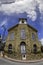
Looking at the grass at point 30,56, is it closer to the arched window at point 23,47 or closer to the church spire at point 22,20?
the arched window at point 23,47

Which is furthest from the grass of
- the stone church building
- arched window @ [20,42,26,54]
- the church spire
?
the church spire

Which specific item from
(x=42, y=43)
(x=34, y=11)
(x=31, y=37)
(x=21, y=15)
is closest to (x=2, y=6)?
(x=21, y=15)

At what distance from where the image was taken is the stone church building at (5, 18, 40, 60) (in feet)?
16.2

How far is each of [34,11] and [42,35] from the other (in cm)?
81

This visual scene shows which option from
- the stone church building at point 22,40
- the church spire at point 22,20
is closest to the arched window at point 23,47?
the stone church building at point 22,40

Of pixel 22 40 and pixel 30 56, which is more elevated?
pixel 22 40

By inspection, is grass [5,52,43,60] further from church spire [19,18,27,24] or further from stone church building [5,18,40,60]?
church spire [19,18,27,24]

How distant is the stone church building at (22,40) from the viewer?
4.94 m

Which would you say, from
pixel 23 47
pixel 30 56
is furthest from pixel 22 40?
pixel 30 56

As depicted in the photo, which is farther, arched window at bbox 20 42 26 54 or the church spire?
the church spire

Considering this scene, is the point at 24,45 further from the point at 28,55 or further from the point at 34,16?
the point at 34,16

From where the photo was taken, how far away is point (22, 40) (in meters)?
4.99

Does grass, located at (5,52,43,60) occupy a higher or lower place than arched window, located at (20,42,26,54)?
lower

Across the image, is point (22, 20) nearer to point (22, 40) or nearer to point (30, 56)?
point (22, 40)
